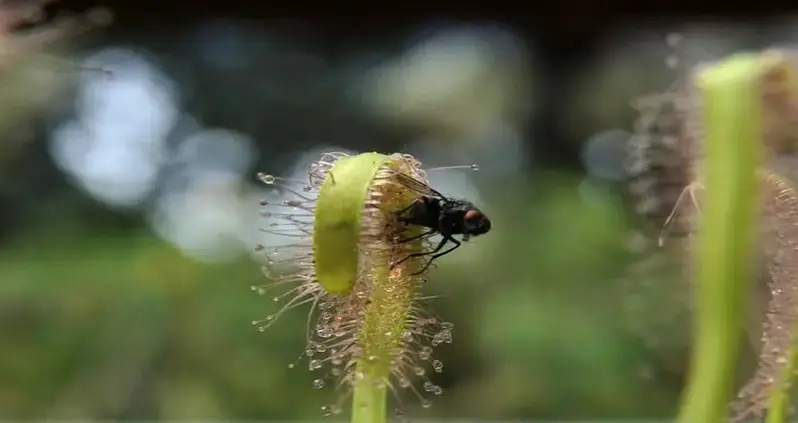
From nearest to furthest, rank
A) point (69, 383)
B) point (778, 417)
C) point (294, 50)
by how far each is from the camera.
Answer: point (778, 417)
point (69, 383)
point (294, 50)

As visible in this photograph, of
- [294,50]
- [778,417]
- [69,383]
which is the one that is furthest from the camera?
[294,50]

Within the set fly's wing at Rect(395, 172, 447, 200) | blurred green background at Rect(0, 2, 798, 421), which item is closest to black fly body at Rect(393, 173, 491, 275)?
fly's wing at Rect(395, 172, 447, 200)

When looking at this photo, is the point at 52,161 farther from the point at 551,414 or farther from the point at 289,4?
the point at 551,414

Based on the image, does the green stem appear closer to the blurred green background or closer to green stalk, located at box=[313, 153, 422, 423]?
green stalk, located at box=[313, 153, 422, 423]

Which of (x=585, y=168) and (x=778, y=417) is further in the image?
(x=585, y=168)

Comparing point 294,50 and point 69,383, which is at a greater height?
point 294,50

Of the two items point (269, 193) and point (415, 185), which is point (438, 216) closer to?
point (415, 185)

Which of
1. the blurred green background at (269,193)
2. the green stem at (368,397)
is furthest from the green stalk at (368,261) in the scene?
the blurred green background at (269,193)

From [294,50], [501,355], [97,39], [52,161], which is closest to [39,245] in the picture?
[52,161]
